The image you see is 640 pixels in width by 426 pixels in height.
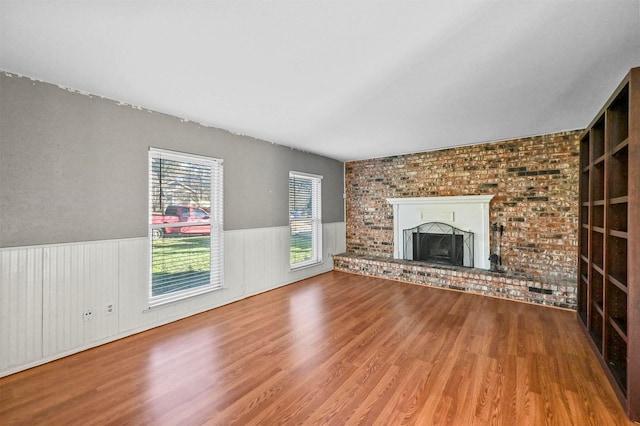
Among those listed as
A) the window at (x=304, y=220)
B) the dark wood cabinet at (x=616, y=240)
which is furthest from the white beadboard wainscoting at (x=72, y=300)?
the dark wood cabinet at (x=616, y=240)

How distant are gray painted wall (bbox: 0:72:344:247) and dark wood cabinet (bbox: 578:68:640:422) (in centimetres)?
401

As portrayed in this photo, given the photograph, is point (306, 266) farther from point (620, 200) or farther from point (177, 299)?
point (620, 200)

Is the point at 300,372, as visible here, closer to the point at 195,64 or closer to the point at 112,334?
the point at 112,334

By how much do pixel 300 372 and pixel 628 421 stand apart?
2.14 metres

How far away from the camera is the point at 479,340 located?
9.19 feet

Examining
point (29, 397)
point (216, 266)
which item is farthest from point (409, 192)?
point (29, 397)

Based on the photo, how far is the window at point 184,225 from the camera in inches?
127

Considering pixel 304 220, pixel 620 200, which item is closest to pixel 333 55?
pixel 620 200

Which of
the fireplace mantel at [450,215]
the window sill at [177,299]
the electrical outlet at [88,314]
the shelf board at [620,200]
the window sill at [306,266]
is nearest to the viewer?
the shelf board at [620,200]

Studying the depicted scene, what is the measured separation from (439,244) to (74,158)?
531 centimetres

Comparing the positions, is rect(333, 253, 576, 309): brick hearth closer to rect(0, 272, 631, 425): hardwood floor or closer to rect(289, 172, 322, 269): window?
rect(0, 272, 631, 425): hardwood floor

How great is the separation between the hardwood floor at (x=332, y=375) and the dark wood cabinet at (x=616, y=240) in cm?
18

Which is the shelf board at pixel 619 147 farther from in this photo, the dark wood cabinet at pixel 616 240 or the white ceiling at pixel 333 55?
the white ceiling at pixel 333 55

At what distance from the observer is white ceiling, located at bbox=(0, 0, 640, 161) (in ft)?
5.21
